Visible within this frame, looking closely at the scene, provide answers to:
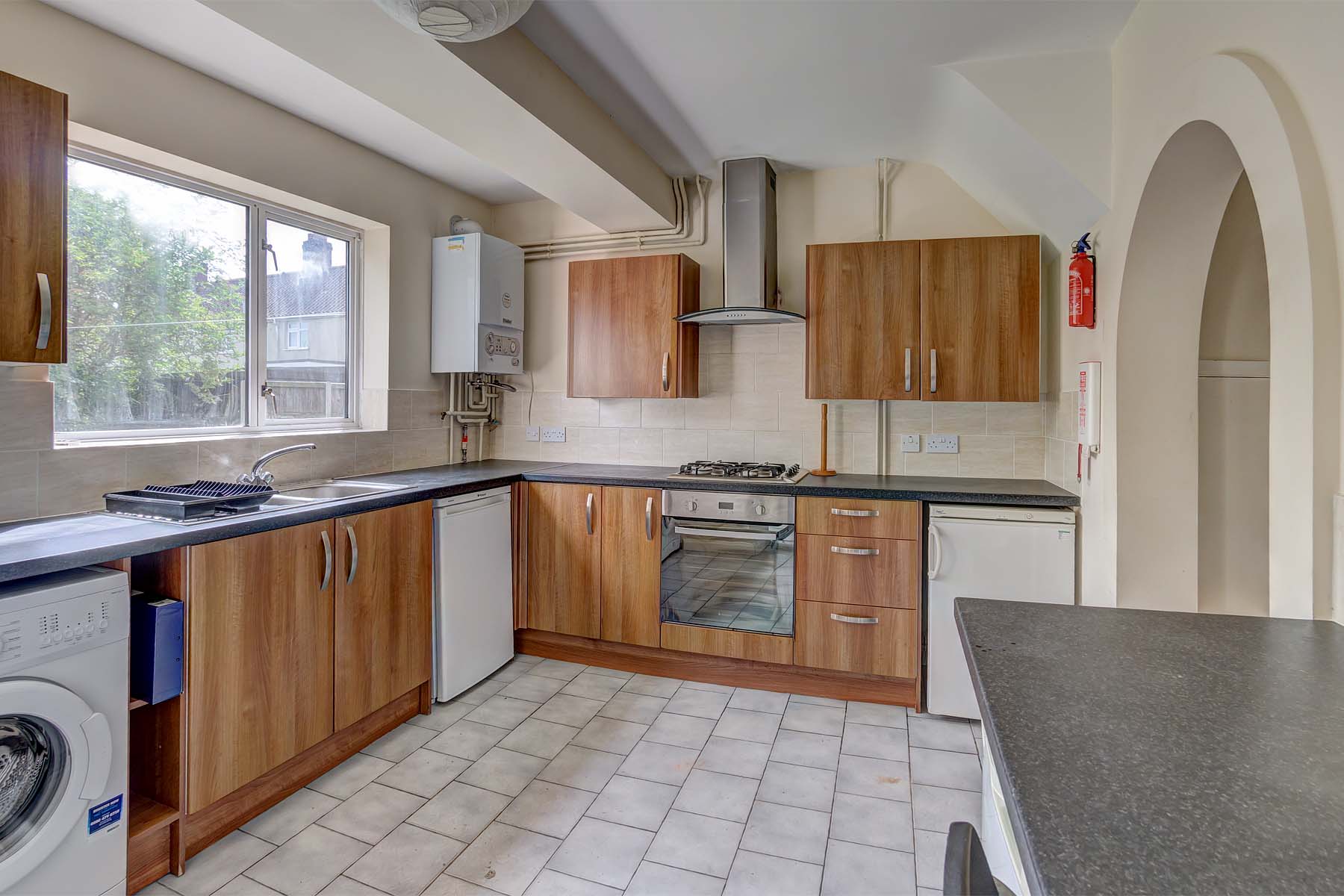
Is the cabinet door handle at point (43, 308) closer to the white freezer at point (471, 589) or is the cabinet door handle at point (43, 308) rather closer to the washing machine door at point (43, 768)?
the washing machine door at point (43, 768)

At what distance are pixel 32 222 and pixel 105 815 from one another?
150 cm

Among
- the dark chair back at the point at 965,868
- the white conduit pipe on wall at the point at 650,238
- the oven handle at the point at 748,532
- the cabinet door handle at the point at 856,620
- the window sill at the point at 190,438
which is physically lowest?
the cabinet door handle at the point at 856,620

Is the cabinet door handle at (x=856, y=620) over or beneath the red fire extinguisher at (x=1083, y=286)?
beneath

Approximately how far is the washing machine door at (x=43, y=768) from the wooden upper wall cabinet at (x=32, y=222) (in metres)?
0.89

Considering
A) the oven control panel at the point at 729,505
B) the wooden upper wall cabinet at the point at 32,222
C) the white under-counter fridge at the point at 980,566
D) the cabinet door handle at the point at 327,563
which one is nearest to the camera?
the wooden upper wall cabinet at the point at 32,222

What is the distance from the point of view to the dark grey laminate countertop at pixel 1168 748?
22.0 inches

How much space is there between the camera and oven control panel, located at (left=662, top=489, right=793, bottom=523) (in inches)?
115

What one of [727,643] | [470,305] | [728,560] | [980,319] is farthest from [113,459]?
[980,319]

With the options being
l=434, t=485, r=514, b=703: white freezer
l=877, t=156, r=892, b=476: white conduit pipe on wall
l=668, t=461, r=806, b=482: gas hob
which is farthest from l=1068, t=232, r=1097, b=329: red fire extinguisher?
l=434, t=485, r=514, b=703: white freezer

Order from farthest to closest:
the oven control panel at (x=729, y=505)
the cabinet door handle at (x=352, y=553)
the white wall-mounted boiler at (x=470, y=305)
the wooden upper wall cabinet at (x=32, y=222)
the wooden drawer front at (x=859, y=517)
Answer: the white wall-mounted boiler at (x=470, y=305) < the oven control panel at (x=729, y=505) < the wooden drawer front at (x=859, y=517) < the cabinet door handle at (x=352, y=553) < the wooden upper wall cabinet at (x=32, y=222)

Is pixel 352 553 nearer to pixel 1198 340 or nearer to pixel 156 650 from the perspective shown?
pixel 156 650

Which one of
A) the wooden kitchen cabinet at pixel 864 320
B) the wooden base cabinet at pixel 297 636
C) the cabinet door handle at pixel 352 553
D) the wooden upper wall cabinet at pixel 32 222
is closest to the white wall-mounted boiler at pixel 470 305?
the wooden base cabinet at pixel 297 636

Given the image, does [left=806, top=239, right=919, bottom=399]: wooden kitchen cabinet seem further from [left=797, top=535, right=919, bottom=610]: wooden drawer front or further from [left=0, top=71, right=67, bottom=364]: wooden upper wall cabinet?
[left=0, top=71, right=67, bottom=364]: wooden upper wall cabinet

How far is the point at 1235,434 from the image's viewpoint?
214 cm
